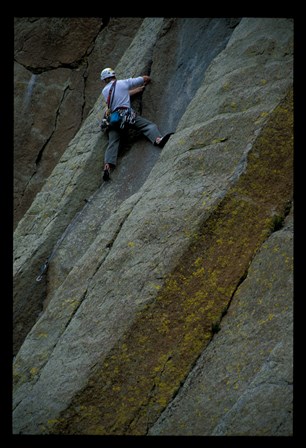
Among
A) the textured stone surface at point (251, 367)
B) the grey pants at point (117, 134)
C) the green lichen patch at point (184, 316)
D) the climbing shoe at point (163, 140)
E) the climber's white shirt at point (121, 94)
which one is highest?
the climber's white shirt at point (121, 94)

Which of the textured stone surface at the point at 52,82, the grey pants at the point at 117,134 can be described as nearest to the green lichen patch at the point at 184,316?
the grey pants at the point at 117,134

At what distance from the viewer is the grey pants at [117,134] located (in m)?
9.72

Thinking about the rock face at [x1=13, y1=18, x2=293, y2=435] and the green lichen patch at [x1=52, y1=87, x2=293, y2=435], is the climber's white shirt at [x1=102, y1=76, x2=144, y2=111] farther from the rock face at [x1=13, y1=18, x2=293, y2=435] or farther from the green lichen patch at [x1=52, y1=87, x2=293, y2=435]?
the green lichen patch at [x1=52, y1=87, x2=293, y2=435]

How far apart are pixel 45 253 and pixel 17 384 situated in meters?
3.15

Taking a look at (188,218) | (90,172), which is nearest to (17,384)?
(188,218)

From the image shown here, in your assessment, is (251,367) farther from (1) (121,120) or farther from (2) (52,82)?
(2) (52,82)

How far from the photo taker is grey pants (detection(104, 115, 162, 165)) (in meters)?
9.72

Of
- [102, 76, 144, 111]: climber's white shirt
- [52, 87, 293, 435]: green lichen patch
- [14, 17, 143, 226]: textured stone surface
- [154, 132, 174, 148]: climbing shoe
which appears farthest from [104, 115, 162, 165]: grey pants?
[14, 17, 143, 226]: textured stone surface

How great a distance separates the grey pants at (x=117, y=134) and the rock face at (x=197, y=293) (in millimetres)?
1330

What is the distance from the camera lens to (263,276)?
232 inches

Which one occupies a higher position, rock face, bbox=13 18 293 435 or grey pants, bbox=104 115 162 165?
grey pants, bbox=104 115 162 165

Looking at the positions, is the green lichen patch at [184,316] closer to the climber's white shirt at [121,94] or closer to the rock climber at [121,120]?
the rock climber at [121,120]

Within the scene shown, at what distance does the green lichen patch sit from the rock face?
12 mm

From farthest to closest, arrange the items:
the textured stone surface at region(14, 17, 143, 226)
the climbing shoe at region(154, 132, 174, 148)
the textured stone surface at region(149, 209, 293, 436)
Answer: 1. the textured stone surface at region(14, 17, 143, 226)
2. the climbing shoe at region(154, 132, 174, 148)
3. the textured stone surface at region(149, 209, 293, 436)
